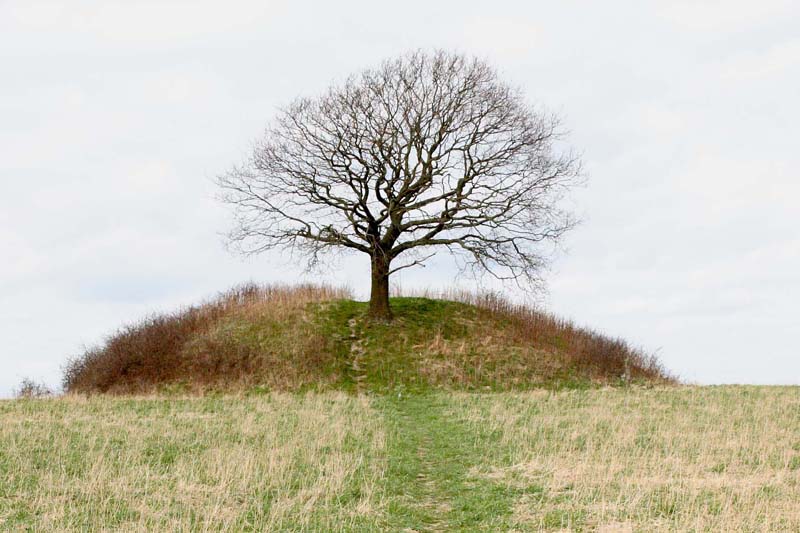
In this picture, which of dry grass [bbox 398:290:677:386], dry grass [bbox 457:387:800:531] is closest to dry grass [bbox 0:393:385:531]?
dry grass [bbox 457:387:800:531]

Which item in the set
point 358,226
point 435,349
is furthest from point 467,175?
point 435,349

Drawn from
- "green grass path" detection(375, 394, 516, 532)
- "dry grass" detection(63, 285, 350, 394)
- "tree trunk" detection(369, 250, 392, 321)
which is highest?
"tree trunk" detection(369, 250, 392, 321)

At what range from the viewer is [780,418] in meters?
21.1

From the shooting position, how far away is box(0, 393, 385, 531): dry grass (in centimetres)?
1224

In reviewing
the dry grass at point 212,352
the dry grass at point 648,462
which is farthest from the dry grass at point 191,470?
the dry grass at point 212,352

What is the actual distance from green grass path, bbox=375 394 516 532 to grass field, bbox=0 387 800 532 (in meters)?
0.05

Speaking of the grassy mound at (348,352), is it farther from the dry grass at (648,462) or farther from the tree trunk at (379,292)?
the dry grass at (648,462)

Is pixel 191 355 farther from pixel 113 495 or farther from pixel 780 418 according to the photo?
pixel 780 418

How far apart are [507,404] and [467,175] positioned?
11.8 m

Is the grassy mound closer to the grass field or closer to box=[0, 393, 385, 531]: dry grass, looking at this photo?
the grass field

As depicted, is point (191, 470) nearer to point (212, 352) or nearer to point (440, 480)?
point (440, 480)

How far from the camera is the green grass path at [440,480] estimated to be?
12.2 meters

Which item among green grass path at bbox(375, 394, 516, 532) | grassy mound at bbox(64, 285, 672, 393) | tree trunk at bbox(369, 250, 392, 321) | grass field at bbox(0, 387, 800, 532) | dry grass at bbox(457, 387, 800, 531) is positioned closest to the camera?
dry grass at bbox(457, 387, 800, 531)

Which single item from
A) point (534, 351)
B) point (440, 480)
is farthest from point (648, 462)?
point (534, 351)
